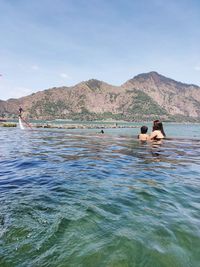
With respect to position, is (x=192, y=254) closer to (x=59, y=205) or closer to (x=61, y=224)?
(x=61, y=224)

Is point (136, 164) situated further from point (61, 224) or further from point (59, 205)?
point (61, 224)

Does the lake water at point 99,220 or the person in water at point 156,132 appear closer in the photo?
the lake water at point 99,220

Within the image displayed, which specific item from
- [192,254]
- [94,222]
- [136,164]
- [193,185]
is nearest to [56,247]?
[94,222]

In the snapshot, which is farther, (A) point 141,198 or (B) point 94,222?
(A) point 141,198

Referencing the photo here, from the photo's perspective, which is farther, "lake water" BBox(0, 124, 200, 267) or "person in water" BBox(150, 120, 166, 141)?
"person in water" BBox(150, 120, 166, 141)

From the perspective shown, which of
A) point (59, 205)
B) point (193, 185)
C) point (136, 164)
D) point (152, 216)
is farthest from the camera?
point (136, 164)

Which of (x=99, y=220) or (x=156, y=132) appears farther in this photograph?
(x=156, y=132)

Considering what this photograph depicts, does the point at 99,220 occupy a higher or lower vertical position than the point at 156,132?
lower

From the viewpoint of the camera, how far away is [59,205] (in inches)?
301

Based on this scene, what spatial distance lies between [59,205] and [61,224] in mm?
1461

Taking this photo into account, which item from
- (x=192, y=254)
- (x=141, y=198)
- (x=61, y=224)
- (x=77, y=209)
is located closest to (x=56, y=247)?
(x=61, y=224)

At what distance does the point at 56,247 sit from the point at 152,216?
2.90 metres

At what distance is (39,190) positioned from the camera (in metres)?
9.35

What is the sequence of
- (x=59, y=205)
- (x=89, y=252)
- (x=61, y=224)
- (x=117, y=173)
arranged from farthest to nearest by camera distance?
(x=117, y=173) → (x=59, y=205) → (x=61, y=224) → (x=89, y=252)
